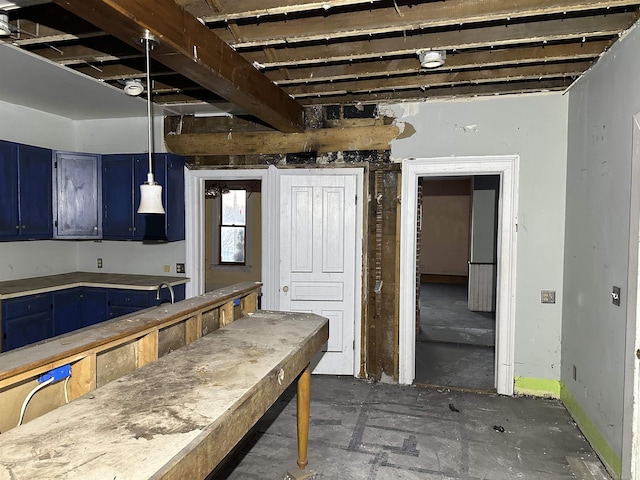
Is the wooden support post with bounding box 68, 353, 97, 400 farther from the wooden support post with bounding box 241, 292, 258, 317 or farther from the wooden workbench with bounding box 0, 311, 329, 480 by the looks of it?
the wooden support post with bounding box 241, 292, 258, 317

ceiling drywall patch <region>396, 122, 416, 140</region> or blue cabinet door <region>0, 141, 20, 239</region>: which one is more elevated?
ceiling drywall patch <region>396, 122, 416, 140</region>

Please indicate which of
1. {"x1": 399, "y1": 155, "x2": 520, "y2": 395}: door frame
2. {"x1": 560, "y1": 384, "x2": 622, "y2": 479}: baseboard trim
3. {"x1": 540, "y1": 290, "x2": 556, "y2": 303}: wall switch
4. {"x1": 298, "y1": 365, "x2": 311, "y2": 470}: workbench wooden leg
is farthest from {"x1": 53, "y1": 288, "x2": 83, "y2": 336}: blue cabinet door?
{"x1": 560, "y1": 384, "x2": 622, "y2": 479}: baseboard trim

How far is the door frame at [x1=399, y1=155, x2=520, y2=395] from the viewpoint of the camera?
12.5 feet

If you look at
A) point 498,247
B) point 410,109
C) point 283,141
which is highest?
point 410,109

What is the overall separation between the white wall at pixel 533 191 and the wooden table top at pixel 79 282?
128 inches

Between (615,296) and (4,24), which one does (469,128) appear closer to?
(615,296)

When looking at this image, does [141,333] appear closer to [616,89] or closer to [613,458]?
[613,458]

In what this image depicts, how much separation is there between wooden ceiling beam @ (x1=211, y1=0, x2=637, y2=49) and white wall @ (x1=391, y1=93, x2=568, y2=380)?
132 cm

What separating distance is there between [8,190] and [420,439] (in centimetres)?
410

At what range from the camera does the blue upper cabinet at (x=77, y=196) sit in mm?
4461

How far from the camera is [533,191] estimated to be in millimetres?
3771

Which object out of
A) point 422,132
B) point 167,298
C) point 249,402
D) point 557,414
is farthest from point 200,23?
point 557,414

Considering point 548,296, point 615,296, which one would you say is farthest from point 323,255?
point 615,296

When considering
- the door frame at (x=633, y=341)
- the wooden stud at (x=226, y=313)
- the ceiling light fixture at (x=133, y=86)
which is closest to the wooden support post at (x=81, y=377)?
the wooden stud at (x=226, y=313)
